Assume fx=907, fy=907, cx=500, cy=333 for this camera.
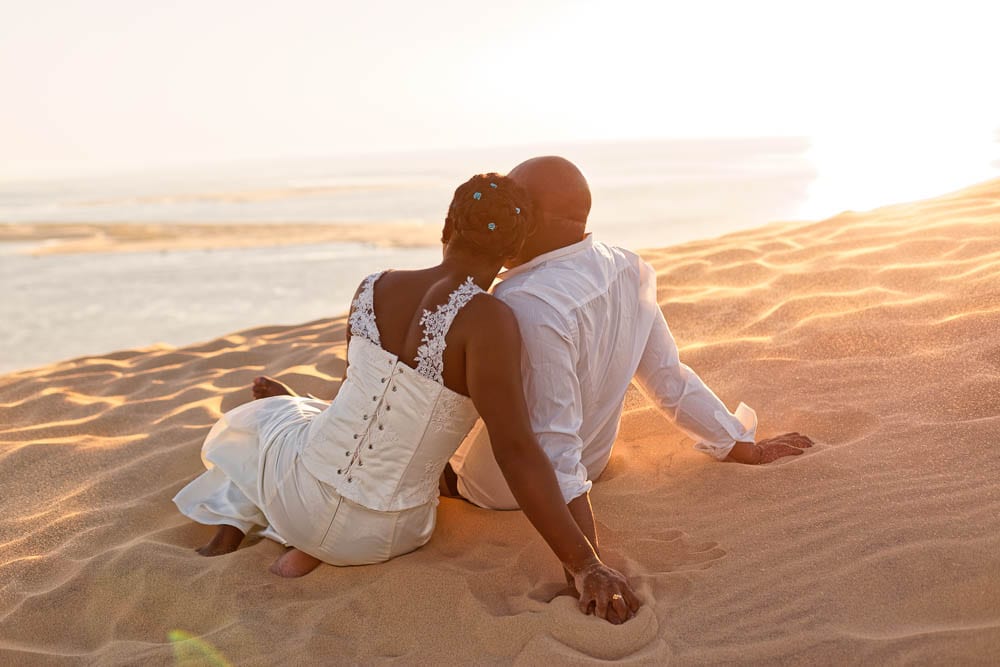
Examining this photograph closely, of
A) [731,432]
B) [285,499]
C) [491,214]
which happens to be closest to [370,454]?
[285,499]

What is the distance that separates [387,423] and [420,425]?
102 millimetres

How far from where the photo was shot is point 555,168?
2.75 meters

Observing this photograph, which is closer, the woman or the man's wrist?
the woman

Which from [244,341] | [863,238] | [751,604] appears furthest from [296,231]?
[751,604]

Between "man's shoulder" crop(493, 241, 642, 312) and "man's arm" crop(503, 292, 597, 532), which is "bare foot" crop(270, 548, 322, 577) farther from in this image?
"man's shoulder" crop(493, 241, 642, 312)

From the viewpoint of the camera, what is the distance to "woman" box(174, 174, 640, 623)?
2469mm

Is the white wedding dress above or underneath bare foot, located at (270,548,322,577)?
above

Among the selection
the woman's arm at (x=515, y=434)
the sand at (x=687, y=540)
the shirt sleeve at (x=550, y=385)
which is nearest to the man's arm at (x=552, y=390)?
the shirt sleeve at (x=550, y=385)

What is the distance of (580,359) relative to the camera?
2871mm

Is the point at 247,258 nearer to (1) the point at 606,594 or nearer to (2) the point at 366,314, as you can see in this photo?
(2) the point at 366,314

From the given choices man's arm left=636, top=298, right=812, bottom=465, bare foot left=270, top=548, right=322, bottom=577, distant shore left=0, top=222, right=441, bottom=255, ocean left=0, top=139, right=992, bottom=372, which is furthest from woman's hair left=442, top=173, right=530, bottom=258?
distant shore left=0, top=222, right=441, bottom=255

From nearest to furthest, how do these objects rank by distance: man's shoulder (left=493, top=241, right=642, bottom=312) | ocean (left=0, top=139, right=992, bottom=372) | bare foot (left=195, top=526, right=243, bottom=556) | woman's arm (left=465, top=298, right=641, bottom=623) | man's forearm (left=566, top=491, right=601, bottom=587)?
woman's arm (left=465, top=298, right=641, bottom=623)
man's forearm (left=566, top=491, right=601, bottom=587)
man's shoulder (left=493, top=241, right=642, bottom=312)
bare foot (left=195, top=526, right=243, bottom=556)
ocean (left=0, top=139, right=992, bottom=372)

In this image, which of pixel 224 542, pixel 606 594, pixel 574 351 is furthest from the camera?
pixel 224 542

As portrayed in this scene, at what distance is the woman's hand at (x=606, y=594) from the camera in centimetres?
236
